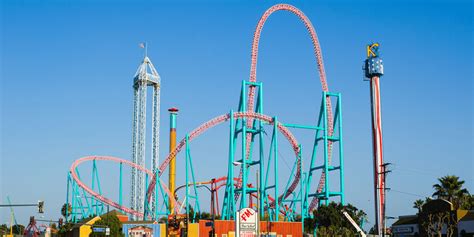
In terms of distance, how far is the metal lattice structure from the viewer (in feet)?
285

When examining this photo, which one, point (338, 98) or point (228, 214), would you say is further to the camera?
point (338, 98)

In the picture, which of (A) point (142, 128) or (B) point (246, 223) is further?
(A) point (142, 128)

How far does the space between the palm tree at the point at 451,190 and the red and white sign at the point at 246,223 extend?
37259 millimetres

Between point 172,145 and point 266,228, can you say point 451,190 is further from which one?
point 172,145

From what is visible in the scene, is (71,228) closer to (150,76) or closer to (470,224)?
(150,76)

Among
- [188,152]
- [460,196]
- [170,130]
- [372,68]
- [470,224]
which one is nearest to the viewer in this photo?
[470,224]

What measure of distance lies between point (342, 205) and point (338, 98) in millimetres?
11089

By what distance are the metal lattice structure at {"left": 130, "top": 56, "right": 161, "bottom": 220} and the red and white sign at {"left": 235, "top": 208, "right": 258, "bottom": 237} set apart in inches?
2405

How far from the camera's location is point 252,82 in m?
63.0

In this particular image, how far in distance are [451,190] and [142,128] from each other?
1804 inches

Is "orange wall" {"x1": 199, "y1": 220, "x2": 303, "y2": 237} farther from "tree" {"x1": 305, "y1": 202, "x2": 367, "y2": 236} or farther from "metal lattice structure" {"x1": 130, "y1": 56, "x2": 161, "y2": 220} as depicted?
"metal lattice structure" {"x1": 130, "y1": 56, "x2": 161, "y2": 220}

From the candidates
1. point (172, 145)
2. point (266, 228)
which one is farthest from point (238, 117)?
point (172, 145)

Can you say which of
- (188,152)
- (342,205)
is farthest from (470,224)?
(188,152)

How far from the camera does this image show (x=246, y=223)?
25484 millimetres
